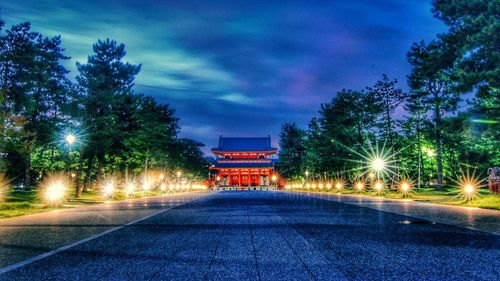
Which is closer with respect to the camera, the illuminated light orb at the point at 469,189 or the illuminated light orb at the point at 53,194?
the illuminated light orb at the point at 53,194

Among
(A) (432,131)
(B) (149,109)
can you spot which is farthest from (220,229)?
(B) (149,109)

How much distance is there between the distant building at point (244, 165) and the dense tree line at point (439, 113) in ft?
57.9

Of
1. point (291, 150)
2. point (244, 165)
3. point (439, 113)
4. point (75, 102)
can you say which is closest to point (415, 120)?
point (439, 113)

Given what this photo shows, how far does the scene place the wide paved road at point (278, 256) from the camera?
223 inches

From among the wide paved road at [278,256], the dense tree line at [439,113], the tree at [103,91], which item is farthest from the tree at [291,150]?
the wide paved road at [278,256]

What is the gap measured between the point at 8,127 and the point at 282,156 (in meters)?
63.7

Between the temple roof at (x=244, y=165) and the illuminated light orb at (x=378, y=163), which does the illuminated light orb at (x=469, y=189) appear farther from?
the temple roof at (x=244, y=165)

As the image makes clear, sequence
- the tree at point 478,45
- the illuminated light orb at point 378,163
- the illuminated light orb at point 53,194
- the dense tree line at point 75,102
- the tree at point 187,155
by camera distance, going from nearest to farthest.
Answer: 1. the tree at point 478,45
2. the illuminated light orb at point 53,194
3. the dense tree line at point 75,102
4. the illuminated light orb at point 378,163
5. the tree at point 187,155

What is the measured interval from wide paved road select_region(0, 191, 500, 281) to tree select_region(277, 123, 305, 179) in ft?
233

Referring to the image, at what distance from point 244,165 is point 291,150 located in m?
19.3

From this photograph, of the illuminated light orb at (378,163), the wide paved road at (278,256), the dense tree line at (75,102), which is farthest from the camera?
the illuminated light orb at (378,163)

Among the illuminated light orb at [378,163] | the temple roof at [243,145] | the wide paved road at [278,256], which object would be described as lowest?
the wide paved road at [278,256]

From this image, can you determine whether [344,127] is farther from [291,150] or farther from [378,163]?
[291,150]

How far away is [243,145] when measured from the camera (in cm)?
10600
